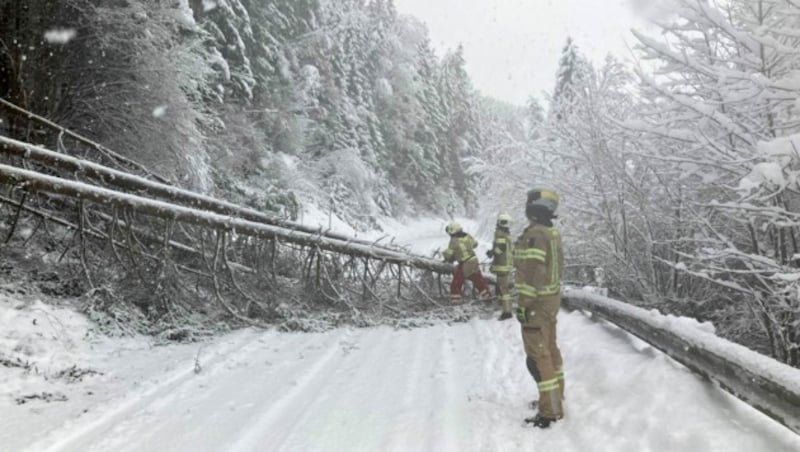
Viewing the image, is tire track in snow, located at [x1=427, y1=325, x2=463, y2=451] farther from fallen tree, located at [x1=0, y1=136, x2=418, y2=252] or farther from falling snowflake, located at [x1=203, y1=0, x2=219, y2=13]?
falling snowflake, located at [x1=203, y1=0, x2=219, y2=13]

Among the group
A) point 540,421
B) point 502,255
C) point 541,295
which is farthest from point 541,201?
point 502,255

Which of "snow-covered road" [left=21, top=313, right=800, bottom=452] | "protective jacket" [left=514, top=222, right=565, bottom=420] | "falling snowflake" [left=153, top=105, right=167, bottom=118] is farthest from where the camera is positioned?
"falling snowflake" [left=153, top=105, right=167, bottom=118]

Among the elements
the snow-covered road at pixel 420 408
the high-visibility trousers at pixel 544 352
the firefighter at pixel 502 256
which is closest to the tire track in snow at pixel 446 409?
the snow-covered road at pixel 420 408

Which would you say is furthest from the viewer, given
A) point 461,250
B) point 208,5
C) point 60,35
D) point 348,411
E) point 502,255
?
point 208,5

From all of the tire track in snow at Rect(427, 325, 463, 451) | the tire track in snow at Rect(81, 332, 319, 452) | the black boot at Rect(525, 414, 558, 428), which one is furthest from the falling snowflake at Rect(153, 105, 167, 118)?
the black boot at Rect(525, 414, 558, 428)

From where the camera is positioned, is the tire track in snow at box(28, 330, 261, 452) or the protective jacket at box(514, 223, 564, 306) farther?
the protective jacket at box(514, 223, 564, 306)

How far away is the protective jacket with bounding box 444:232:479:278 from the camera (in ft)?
37.3

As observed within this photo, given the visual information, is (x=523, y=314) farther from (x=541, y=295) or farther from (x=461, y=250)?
(x=461, y=250)

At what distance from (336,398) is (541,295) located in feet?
7.05

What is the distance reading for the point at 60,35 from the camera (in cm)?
999

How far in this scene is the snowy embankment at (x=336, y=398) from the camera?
4047mm

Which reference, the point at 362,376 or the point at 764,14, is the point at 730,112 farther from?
the point at 362,376

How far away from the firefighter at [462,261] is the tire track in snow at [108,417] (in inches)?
229

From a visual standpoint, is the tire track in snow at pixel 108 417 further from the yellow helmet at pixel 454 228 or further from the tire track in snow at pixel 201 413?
the yellow helmet at pixel 454 228
